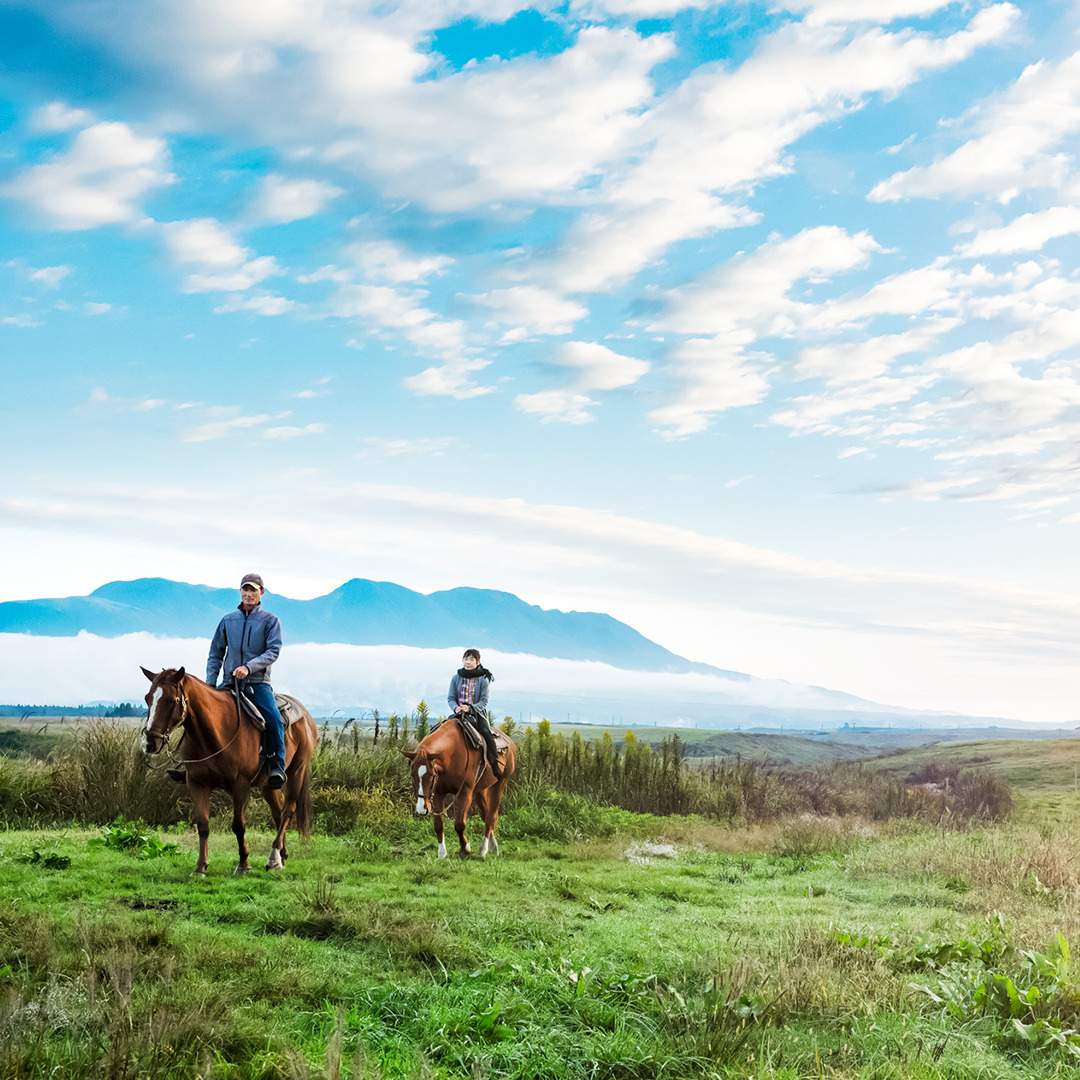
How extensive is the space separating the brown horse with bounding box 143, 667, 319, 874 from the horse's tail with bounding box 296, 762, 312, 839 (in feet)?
2.22

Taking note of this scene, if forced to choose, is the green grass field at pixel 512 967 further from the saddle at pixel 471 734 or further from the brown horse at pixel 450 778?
the saddle at pixel 471 734

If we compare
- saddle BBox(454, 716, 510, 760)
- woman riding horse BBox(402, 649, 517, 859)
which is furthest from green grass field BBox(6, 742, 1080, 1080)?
saddle BBox(454, 716, 510, 760)

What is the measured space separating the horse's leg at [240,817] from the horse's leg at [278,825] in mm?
263

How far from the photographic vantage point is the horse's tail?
35.9 feet

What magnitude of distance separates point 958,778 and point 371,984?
2154 centimetres

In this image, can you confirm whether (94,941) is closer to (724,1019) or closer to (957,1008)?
(724,1019)

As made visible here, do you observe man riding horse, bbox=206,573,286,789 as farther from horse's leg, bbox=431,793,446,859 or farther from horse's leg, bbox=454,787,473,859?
horse's leg, bbox=454,787,473,859

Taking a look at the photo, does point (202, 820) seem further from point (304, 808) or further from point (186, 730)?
point (304, 808)

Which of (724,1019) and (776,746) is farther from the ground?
(724,1019)

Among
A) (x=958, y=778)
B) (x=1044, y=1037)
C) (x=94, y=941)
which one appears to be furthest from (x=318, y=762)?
(x=958, y=778)

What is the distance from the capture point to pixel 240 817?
9281mm

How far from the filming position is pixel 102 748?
41.5ft

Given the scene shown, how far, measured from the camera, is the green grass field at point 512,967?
4.19 m

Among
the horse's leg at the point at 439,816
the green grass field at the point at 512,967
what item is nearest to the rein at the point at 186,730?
the green grass field at the point at 512,967
